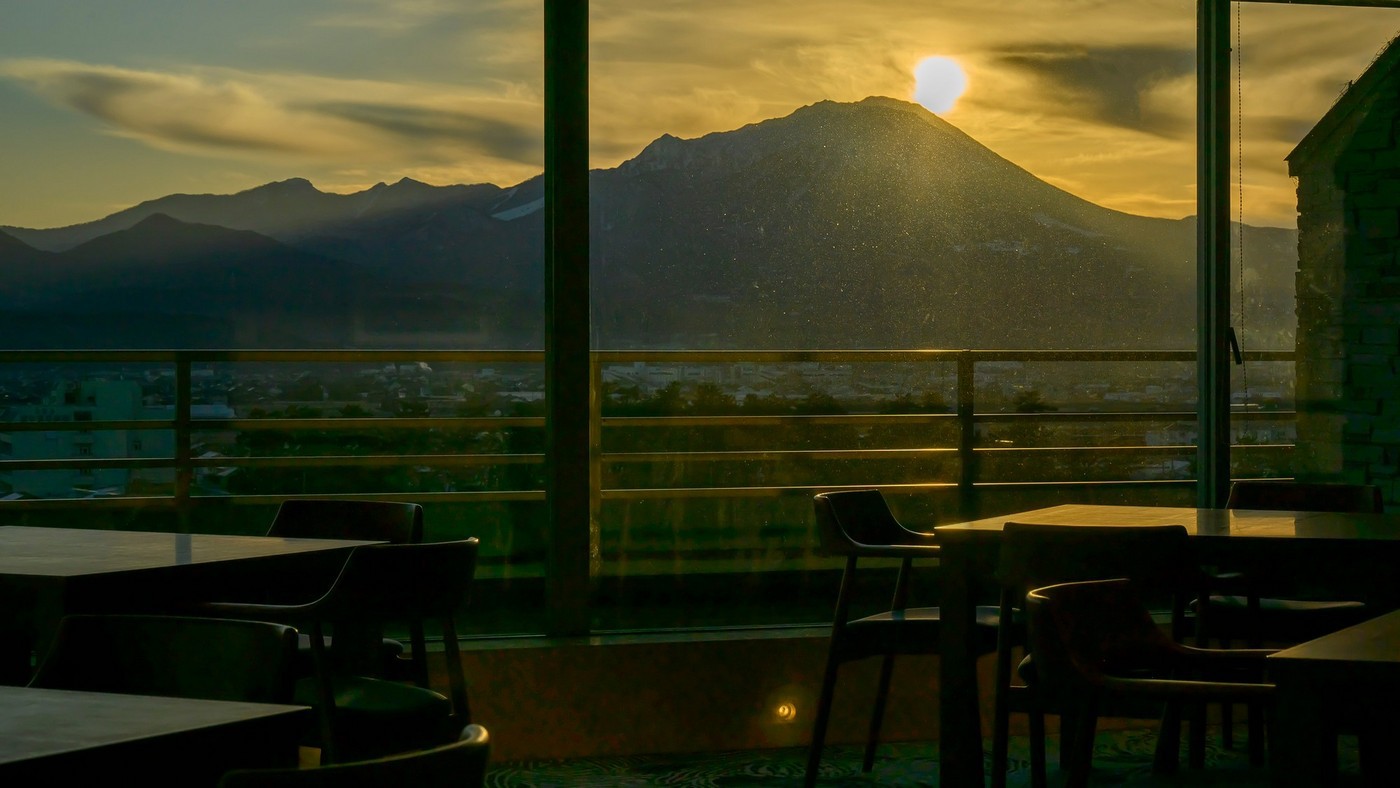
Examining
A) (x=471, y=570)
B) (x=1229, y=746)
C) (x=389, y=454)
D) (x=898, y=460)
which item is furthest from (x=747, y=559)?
(x=471, y=570)

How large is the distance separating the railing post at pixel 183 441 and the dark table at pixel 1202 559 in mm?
2304

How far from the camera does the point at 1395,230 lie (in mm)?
5203

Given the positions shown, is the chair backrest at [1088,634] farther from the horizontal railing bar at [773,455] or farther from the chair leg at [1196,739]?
the horizontal railing bar at [773,455]

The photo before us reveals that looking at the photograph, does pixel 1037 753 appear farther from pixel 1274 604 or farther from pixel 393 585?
pixel 393 585

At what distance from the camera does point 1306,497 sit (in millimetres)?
4391

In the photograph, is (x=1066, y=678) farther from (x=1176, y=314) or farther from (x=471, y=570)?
(x=1176, y=314)

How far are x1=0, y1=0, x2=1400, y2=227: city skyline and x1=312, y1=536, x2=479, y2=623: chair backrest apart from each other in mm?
1963

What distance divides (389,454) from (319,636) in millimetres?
1829

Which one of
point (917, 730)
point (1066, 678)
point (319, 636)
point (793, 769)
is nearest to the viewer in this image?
point (1066, 678)

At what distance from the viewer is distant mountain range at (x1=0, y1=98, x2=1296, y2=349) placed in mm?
4289

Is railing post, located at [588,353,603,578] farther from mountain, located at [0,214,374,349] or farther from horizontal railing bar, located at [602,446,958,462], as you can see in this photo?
mountain, located at [0,214,374,349]

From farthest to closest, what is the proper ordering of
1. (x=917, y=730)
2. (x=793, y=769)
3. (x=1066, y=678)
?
(x=917, y=730)
(x=793, y=769)
(x=1066, y=678)

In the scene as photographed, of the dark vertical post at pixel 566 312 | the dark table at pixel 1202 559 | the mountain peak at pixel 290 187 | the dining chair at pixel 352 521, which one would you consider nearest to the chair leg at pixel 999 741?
the dark table at pixel 1202 559

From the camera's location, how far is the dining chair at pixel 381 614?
2.71 m
